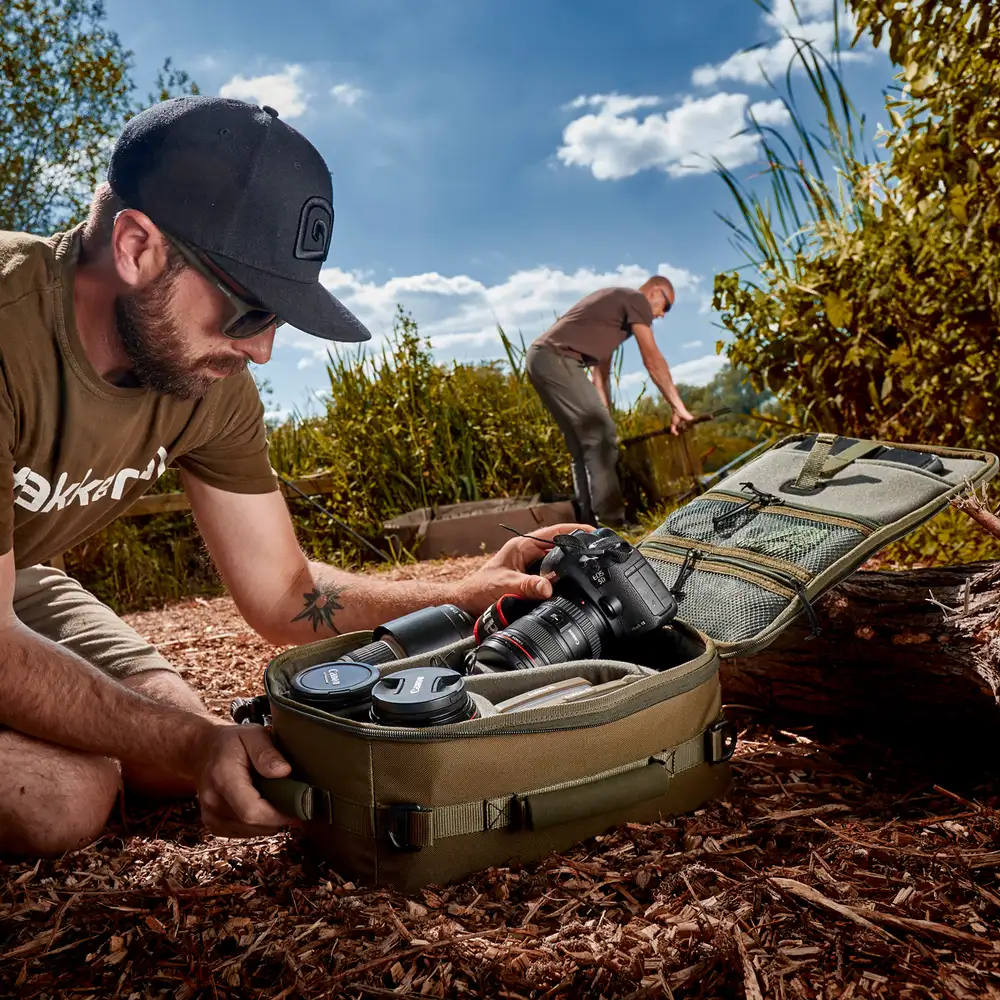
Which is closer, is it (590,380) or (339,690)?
(339,690)

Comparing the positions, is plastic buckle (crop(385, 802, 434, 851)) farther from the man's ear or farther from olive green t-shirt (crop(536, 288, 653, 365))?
olive green t-shirt (crop(536, 288, 653, 365))

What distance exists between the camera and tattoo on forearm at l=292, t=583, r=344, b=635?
2.20 meters

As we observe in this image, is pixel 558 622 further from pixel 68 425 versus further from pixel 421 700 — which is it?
pixel 68 425

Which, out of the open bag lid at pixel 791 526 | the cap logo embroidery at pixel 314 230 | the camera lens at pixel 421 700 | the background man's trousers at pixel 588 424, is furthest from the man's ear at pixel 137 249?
the background man's trousers at pixel 588 424

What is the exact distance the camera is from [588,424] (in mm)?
6332

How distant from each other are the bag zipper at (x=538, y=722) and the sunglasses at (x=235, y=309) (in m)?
0.72

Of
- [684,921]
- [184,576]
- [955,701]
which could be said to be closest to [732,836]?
[684,921]

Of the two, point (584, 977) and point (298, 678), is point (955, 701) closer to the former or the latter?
point (584, 977)

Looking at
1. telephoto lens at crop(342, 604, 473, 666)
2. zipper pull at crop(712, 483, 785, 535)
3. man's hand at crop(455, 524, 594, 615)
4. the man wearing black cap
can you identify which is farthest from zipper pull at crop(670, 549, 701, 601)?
telephoto lens at crop(342, 604, 473, 666)

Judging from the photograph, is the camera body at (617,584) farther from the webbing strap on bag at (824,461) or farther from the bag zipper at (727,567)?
the webbing strap on bag at (824,461)

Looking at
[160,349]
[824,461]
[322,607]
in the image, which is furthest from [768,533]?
[160,349]

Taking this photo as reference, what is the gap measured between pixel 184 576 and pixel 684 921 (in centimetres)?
577

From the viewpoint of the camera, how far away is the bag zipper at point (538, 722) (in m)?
1.41

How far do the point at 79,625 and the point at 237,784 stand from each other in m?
1.08
